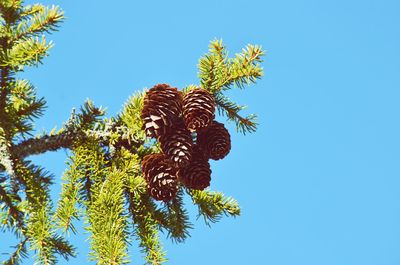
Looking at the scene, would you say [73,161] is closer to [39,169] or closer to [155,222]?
[39,169]

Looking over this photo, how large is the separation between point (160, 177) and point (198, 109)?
0.26 m

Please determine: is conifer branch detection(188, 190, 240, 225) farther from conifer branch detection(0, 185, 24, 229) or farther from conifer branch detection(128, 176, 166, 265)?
conifer branch detection(0, 185, 24, 229)

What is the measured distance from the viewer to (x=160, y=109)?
216 centimetres

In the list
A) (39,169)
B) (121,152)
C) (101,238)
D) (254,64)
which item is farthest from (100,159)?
(254,64)

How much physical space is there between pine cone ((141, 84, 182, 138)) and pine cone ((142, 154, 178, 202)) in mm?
→ 107

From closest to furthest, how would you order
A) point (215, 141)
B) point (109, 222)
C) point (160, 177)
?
point (109, 222), point (160, 177), point (215, 141)

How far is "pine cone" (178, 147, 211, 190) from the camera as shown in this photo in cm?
220

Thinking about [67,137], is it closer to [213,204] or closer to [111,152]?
[111,152]

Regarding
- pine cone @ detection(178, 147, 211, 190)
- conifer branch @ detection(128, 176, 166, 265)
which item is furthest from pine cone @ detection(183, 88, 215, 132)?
conifer branch @ detection(128, 176, 166, 265)

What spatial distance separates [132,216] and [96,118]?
38 centimetres

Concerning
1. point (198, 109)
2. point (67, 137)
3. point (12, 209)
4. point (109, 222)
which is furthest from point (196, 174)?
point (12, 209)

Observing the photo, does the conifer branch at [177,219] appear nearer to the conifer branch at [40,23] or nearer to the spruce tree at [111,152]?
the spruce tree at [111,152]

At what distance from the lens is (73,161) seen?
2195 mm

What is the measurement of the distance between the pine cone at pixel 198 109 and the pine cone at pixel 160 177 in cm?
15
